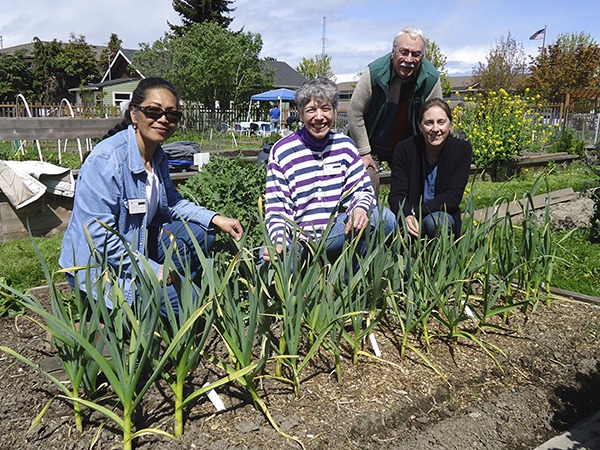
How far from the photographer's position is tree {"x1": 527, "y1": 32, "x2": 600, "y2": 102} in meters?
29.3

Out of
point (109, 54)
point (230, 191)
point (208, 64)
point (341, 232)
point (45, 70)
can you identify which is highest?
point (109, 54)

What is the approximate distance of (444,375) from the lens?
2.36 m

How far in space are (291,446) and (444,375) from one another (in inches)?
33.1

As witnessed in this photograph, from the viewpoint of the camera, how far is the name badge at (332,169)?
120 inches

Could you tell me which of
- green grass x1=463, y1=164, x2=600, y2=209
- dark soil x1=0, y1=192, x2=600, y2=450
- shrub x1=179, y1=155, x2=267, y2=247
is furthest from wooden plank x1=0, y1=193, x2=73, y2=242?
green grass x1=463, y1=164, x2=600, y2=209

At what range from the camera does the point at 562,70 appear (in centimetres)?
2917

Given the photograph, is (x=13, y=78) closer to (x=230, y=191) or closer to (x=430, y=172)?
(x=230, y=191)

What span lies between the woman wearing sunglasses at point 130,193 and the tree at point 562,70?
29866 millimetres

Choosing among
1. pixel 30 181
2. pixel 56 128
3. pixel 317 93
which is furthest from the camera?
pixel 56 128

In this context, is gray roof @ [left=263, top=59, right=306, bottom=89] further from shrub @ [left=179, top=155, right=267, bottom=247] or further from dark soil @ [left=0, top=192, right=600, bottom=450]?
dark soil @ [left=0, top=192, right=600, bottom=450]

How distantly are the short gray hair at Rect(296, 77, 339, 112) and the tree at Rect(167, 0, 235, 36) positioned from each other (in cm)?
3622

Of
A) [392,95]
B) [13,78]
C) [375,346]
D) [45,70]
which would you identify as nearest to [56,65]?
[45,70]

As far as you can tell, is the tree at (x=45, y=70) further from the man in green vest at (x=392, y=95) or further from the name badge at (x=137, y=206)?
the name badge at (x=137, y=206)

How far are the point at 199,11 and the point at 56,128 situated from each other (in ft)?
112
